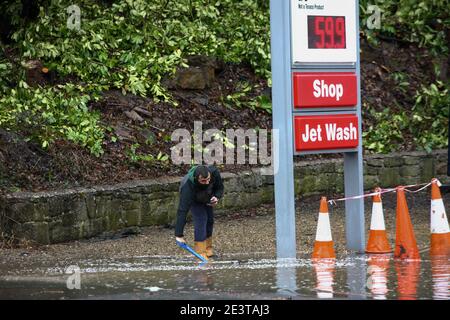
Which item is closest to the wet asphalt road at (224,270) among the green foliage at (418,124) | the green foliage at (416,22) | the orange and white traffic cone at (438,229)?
the orange and white traffic cone at (438,229)

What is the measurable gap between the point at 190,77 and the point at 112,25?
1.79m

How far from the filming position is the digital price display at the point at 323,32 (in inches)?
501

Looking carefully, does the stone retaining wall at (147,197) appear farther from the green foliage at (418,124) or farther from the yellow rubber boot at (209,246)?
the yellow rubber boot at (209,246)

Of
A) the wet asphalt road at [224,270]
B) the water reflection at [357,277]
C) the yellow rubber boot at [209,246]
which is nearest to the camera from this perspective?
the water reflection at [357,277]

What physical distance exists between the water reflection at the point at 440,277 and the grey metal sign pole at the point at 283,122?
169cm

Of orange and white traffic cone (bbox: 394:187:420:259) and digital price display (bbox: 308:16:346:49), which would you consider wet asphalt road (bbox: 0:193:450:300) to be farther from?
digital price display (bbox: 308:16:346:49)

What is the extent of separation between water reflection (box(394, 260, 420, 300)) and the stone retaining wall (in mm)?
4650

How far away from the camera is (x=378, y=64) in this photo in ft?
72.4

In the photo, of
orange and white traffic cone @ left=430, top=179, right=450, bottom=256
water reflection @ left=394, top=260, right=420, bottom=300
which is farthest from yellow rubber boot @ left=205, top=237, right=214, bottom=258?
orange and white traffic cone @ left=430, top=179, right=450, bottom=256

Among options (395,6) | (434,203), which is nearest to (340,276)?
(434,203)

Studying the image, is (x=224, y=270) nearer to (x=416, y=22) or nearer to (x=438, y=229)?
(x=438, y=229)

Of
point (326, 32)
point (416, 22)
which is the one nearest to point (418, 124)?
point (416, 22)

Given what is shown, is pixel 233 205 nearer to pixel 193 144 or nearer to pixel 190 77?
pixel 193 144

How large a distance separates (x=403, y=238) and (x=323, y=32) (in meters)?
2.54
